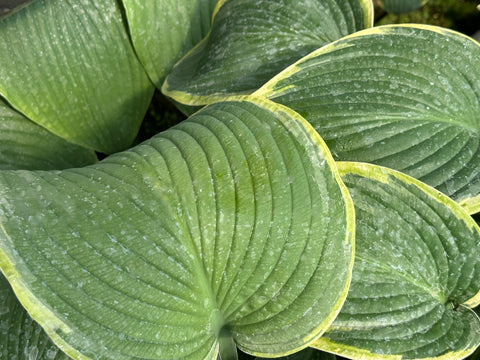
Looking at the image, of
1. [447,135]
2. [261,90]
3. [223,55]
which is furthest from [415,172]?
[223,55]

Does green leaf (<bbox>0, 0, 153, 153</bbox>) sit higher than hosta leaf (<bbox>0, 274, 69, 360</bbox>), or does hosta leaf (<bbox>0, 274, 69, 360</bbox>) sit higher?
green leaf (<bbox>0, 0, 153, 153</bbox>)

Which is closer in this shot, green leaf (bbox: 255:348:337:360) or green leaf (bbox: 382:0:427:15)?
green leaf (bbox: 255:348:337:360)

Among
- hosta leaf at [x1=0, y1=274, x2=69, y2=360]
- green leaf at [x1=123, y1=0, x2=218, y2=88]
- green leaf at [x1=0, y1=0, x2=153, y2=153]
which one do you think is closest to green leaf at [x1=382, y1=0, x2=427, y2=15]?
green leaf at [x1=123, y1=0, x2=218, y2=88]

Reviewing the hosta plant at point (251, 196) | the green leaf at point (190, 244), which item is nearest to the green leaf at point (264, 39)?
the hosta plant at point (251, 196)

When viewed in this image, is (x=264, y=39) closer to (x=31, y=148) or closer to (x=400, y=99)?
(x=400, y=99)

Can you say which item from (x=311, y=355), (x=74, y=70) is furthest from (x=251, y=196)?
(x=74, y=70)

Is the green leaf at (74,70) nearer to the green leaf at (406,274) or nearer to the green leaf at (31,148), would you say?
the green leaf at (31,148)

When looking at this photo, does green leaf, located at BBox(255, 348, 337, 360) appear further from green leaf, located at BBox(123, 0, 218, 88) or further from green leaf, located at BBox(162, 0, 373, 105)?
green leaf, located at BBox(123, 0, 218, 88)

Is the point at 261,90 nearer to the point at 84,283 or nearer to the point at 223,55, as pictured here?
the point at 223,55
